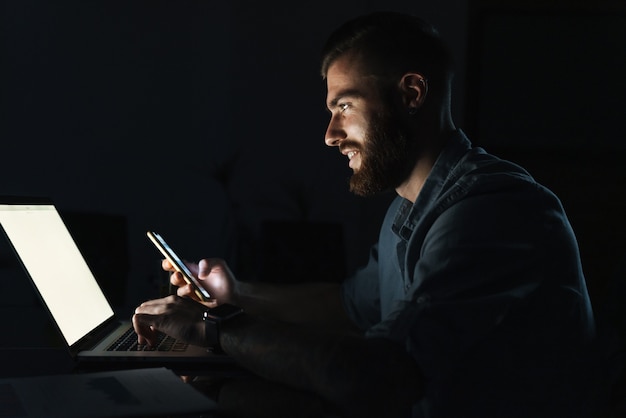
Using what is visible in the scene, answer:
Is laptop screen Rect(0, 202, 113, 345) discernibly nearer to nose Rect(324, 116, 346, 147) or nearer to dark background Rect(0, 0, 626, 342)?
nose Rect(324, 116, 346, 147)

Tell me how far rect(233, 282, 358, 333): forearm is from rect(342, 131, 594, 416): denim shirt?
28.2 inches

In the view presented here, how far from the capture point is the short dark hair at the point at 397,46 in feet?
5.03

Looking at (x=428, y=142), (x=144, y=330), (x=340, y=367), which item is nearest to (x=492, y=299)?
(x=340, y=367)

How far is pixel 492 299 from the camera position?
43.1 inches

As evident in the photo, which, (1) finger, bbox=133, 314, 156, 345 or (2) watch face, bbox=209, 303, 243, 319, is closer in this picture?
(2) watch face, bbox=209, 303, 243, 319

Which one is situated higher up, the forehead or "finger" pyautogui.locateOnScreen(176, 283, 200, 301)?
the forehead

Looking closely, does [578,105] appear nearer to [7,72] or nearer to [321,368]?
[7,72]

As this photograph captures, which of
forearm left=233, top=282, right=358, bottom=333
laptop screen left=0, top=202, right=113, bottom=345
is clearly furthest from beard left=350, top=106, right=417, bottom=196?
laptop screen left=0, top=202, right=113, bottom=345

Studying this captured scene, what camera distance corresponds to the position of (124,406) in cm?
85

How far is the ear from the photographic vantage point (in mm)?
1524

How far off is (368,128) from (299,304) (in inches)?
24.0

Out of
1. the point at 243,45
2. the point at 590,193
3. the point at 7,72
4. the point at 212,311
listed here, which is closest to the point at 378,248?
the point at 212,311

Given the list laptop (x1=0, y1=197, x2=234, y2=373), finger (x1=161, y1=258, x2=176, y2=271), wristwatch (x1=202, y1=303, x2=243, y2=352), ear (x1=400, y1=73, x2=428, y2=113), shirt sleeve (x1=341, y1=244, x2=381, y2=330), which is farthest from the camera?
shirt sleeve (x1=341, y1=244, x2=381, y2=330)

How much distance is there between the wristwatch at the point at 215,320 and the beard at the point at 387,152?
21.2 inches
